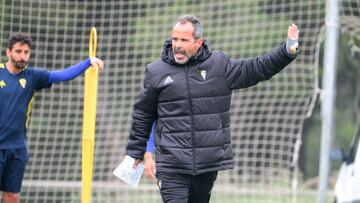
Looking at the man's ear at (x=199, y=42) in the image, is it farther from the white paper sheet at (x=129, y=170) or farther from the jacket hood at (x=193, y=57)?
the white paper sheet at (x=129, y=170)

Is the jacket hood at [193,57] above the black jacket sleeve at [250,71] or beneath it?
above

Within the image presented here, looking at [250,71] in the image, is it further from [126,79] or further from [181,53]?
[126,79]

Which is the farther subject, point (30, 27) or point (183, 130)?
point (30, 27)

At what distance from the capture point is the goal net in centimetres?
1251

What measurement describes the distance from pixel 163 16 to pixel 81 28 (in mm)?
1626

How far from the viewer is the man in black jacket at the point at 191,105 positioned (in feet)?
21.3

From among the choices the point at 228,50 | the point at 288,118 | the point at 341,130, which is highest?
the point at 228,50

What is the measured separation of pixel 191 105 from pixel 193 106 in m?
0.02

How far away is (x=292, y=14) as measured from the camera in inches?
520

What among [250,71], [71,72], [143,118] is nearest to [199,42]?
[250,71]

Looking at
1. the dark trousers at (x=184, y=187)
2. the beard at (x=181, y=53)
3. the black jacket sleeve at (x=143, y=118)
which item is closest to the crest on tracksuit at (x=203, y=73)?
the beard at (x=181, y=53)

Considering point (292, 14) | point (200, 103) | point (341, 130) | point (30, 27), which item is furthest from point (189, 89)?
point (341, 130)

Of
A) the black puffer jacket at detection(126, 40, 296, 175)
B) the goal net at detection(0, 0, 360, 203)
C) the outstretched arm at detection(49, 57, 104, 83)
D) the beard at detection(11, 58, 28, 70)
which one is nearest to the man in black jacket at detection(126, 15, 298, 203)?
the black puffer jacket at detection(126, 40, 296, 175)

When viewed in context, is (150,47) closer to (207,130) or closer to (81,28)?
(81,28)
